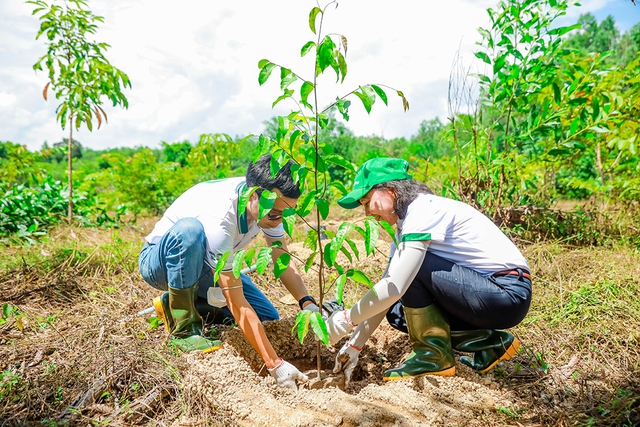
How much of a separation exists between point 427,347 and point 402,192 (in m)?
0.65

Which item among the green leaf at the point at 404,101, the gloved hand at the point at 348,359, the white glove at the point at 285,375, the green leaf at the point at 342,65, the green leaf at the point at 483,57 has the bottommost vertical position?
the gloved hand at the point at 348,359

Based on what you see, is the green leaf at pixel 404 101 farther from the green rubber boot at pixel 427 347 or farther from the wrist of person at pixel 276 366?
the wrist of person at pixel 276 366

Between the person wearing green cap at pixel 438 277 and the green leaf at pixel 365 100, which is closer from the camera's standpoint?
the green leaf at pixel 365 100

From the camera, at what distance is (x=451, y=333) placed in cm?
196

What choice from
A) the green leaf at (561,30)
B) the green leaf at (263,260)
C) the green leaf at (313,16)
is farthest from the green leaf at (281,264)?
the green leaf at (561,30)

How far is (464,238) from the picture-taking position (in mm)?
1784

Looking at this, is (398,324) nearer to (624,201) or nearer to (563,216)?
(563,216)

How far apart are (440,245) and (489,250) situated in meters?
0.20

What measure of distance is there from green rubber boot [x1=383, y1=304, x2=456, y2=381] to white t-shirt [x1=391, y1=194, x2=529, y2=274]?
25 centimetres

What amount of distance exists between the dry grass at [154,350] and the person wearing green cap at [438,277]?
0.88ft

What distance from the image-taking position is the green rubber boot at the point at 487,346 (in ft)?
6.16

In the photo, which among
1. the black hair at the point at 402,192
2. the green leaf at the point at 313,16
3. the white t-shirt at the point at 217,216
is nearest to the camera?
the green leaf at the point at 313,16

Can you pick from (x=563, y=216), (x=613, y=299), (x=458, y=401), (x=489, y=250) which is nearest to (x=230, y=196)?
(x=489, y=250)

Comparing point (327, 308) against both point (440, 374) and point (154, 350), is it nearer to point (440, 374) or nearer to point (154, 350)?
point (440, 374)
